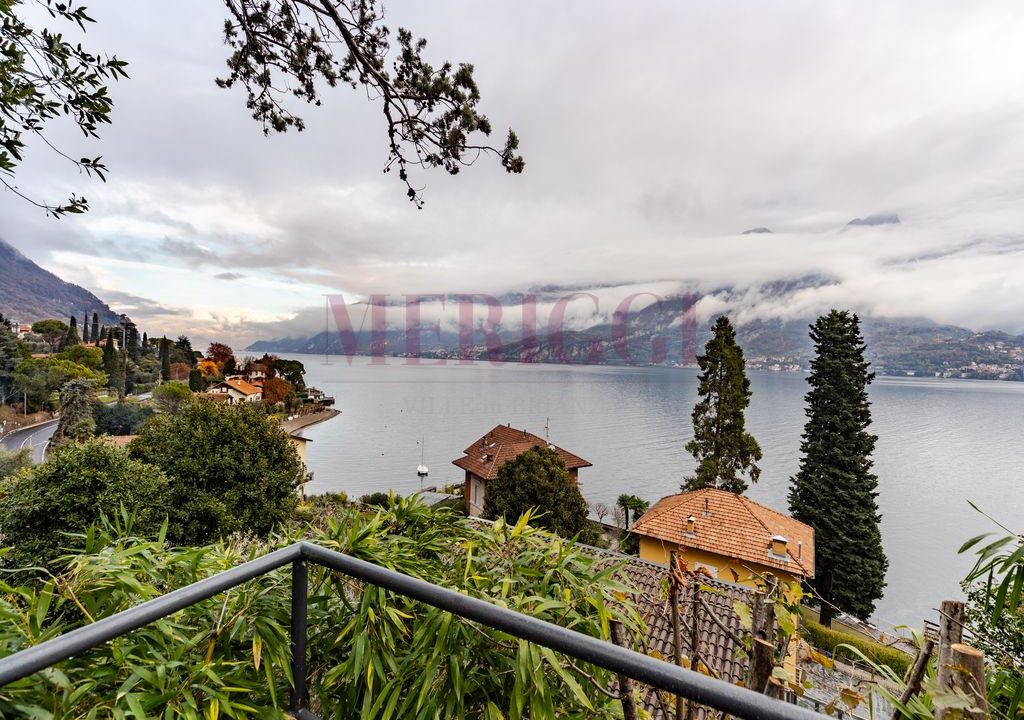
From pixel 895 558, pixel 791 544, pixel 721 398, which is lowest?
pixel 895 558

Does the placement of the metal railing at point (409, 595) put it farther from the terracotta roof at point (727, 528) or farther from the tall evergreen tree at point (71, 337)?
the tall evergreen tree at point (71, 337)

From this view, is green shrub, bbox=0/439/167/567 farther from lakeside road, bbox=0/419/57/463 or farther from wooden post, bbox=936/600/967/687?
lakeside road, bbox=0/419/57/463

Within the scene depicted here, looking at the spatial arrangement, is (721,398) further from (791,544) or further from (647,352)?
(647,352)

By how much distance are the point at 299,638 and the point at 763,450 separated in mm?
40031

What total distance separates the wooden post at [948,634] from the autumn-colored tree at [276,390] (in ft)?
173

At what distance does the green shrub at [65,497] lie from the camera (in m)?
8.14

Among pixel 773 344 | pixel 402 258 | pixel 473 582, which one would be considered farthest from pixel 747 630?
pixel 773 344

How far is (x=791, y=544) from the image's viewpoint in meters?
11.8

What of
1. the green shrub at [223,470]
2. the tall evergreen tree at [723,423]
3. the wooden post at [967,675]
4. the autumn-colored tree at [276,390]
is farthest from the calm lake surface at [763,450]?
the autumn-colored tree at [276,390]

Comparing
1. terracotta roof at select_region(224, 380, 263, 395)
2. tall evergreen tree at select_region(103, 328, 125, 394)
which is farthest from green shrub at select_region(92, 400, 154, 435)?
terracotta roof at select_region(224, 380, 263, 395)

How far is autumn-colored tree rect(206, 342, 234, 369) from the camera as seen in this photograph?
5578cm

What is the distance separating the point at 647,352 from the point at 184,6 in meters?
77.6

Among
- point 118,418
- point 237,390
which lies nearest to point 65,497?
point 118,418

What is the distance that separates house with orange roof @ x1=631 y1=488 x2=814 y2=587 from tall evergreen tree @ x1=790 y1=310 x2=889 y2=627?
2.14m
